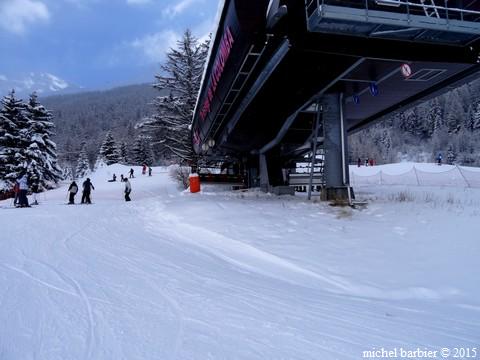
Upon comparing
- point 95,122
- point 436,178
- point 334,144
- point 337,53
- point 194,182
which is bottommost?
point 436,178

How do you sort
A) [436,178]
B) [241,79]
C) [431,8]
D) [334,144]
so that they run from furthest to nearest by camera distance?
[436,178]
[334,144]
[241,79]
[431,8]

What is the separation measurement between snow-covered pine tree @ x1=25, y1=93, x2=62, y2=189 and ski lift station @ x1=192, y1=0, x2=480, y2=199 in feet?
83.1

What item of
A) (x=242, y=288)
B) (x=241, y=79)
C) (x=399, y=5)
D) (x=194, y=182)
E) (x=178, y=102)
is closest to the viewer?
(x=242, y=288)

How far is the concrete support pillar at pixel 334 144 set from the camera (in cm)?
1292

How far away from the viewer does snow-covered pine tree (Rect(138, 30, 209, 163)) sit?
111 ft

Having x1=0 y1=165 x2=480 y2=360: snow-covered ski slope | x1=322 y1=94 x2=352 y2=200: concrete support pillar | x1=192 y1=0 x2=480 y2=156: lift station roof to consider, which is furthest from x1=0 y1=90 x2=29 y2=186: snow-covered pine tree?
x1=322 y1=94 x2=352 y2=200: concrete support pillar

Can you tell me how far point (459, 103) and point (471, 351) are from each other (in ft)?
394

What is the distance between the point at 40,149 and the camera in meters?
36.0

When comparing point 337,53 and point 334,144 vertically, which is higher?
point 337,53

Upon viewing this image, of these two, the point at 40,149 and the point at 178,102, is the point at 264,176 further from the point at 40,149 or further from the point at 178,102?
the point at 40,149

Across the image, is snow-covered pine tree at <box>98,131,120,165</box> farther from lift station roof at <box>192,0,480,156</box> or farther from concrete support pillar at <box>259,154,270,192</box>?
lift station roof at <box>192,0,480,156</box>

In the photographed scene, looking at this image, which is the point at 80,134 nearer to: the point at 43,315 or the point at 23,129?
the point at 23,129

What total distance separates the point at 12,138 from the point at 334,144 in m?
35.5

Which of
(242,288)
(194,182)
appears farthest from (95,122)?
(242,288)
